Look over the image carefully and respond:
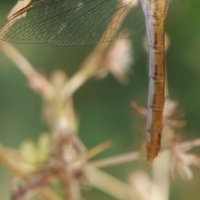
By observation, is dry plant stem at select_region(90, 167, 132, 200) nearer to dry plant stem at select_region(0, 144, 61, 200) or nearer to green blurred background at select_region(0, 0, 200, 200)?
dry plant stem at select_region(0, 144, 61, 200)

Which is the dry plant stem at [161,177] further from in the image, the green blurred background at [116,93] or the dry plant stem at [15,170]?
the green blurred background at [116,93]

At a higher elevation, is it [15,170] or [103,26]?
[103,26]

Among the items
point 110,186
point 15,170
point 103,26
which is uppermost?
point 103,26

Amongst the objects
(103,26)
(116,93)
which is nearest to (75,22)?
(103,26)

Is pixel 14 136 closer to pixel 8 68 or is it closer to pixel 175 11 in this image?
pixel 8 68

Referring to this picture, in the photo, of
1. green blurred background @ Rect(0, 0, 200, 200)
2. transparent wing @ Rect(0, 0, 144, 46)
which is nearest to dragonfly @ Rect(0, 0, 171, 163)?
transparent wing @ Rect(0, 0, 144, 46)

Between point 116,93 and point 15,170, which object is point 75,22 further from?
point 116,93

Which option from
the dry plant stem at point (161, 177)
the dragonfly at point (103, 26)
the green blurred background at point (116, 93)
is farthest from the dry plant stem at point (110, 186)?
the green blurred background at point (116, 93)
